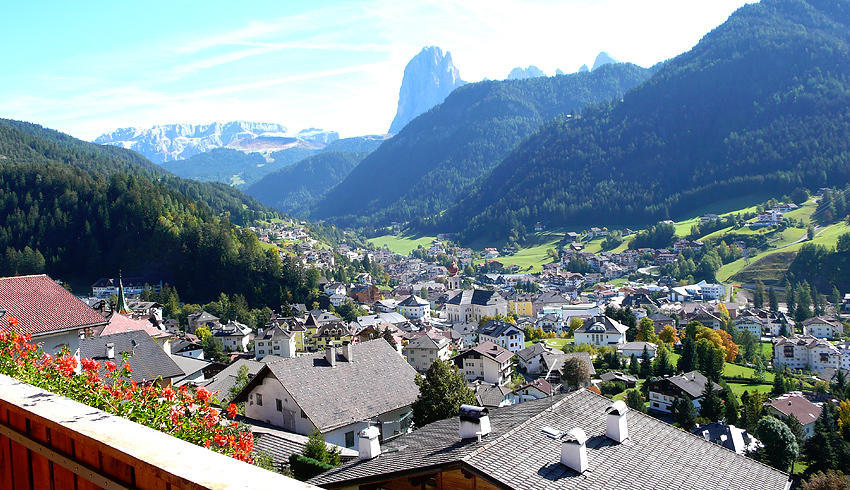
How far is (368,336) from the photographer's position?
66.4 m

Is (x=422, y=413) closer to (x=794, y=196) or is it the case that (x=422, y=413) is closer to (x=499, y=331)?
(x=499, y=331)

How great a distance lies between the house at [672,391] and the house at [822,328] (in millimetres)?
43006

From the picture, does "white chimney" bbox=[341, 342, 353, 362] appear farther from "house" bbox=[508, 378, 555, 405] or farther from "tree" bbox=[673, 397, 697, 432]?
"tree" bbox=[673, 397, 697, 432]

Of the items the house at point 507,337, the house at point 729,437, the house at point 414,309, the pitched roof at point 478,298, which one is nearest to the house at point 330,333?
the house at point 507,337

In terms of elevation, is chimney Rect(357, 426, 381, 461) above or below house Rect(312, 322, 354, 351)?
above

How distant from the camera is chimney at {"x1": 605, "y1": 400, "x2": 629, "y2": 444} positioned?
1025 cm

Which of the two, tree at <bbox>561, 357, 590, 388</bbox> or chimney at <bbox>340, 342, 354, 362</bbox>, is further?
tree at <bbox>561, 357, 590, 388</bbox>

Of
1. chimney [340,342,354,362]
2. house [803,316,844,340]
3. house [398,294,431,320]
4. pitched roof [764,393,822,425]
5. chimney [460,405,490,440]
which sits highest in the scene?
chimney [460,405,490,440]

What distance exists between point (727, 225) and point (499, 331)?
326 ft

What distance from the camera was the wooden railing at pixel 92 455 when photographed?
7.60 feet

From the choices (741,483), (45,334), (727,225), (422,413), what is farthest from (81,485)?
(727,225)

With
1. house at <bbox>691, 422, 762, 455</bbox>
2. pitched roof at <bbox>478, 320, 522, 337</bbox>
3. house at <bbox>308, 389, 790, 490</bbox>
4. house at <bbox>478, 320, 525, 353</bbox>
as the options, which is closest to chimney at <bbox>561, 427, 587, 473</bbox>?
house at <bbox>308, 389, 790, 490</bbox>

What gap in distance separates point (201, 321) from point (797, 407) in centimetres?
6183

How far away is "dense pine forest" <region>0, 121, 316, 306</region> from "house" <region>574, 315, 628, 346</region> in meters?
41.2
